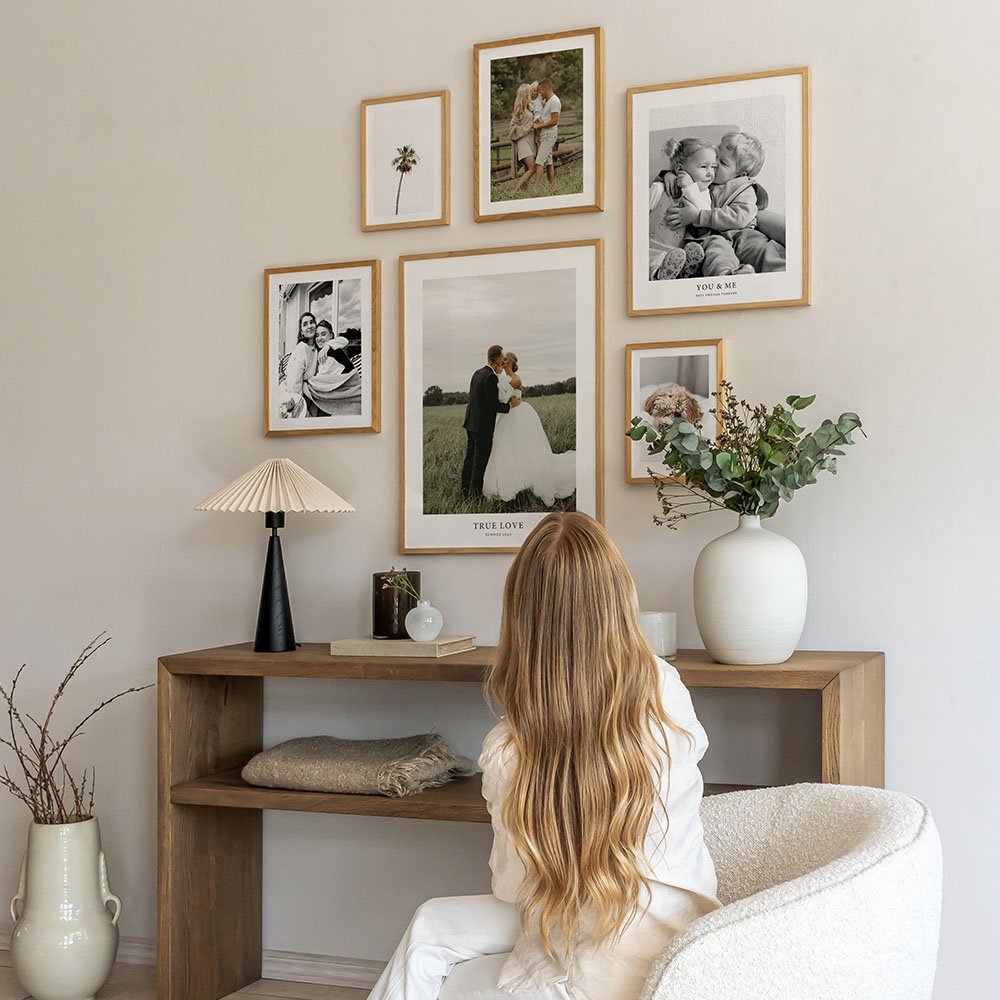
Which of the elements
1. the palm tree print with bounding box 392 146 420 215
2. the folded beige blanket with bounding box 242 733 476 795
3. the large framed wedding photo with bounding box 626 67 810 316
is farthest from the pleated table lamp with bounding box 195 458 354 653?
the large framed wedding photo with bounding box 626 67 810 316

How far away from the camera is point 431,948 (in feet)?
5.83

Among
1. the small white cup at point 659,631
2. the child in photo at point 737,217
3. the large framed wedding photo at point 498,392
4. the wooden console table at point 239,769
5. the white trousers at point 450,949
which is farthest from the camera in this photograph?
the large framed wedding photo at point 498,392

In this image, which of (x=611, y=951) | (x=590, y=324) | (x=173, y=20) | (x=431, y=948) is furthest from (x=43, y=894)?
(x=173, y=20)

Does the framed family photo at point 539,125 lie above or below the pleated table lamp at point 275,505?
above

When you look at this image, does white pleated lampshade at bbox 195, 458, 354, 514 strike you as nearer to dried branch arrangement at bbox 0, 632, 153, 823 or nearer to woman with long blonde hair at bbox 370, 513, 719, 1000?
dried branch arrangement at bbox 0, 632, 153, 823

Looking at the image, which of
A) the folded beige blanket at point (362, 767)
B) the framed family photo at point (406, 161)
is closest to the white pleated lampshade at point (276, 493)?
the folded beige blanket at point (362, 767)

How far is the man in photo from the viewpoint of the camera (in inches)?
104

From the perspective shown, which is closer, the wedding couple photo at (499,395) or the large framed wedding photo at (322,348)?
the wedding couple photo at (499,395)

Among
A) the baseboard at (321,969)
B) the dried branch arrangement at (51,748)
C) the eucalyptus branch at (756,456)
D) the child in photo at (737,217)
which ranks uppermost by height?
the child in photo at (737,217)

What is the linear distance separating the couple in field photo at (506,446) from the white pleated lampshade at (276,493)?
1.06 ft

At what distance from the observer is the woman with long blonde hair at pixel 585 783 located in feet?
5.27

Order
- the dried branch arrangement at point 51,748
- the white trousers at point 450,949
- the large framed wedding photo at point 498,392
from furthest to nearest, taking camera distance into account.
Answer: the dried branch arrangement at point 51,748 → the large framed wedding photo at point 498,392 → the white trousers at point 450,949

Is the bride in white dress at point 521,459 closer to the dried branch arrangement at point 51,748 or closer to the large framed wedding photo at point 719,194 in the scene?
the large framed wedding photo at point 719,194

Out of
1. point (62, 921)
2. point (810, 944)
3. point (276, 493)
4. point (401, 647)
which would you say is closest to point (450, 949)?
point (810, 944)
